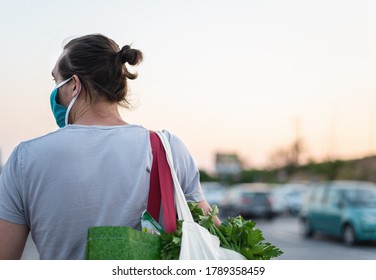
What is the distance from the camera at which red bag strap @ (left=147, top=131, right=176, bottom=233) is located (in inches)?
80.9

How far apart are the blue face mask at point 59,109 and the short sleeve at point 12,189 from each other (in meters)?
0.25

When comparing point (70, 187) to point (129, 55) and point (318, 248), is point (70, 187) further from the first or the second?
point (318, 248)

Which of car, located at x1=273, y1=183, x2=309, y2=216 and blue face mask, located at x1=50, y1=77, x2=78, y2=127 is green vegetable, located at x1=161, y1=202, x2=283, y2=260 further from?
car, located at x1=273, y1=183, x2=309, y2=216

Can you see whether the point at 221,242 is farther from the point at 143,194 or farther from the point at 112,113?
the point at 112,113

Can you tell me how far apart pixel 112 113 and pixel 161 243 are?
527 millimetres

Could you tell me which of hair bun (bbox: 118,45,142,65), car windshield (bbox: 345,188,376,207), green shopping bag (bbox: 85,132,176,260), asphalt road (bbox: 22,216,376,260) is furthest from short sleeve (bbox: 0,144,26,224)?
car windshield (bbox: 345,188,376,207)

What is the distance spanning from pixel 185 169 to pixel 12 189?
0.58 meters

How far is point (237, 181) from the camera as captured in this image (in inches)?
2564

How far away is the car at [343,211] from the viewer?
15.8 metres

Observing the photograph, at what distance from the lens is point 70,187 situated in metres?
2.09

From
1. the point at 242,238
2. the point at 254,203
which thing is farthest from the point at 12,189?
the point at 254,203

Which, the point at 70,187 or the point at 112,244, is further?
the point at 70,187

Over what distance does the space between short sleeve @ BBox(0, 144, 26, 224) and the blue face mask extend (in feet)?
0.82

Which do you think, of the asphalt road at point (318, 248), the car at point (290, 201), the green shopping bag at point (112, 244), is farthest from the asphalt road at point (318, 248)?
the car at point (290, 201)
